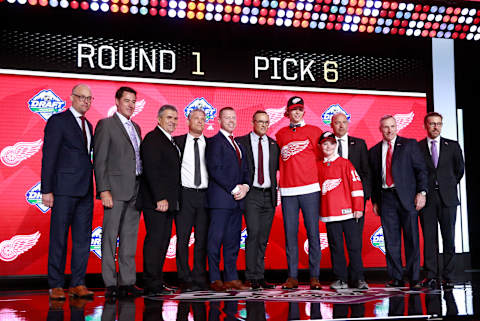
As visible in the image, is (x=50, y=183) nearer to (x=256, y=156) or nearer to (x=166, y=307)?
(x=166, y=307)

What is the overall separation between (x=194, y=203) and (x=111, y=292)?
104 centimetres

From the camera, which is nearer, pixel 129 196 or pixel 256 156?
pixel 129 196

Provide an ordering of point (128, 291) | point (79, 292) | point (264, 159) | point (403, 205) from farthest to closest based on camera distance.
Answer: point (403, 205)
point (264, 159)
point (128, 291)
point (79, 292)

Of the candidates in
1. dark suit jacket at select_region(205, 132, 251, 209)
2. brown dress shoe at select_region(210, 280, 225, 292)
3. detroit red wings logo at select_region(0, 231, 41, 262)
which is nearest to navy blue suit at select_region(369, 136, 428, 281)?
dark suit jacket at select_region(205, 132, 251, 209)

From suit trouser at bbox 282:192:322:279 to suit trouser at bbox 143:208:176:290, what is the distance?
1080 mm

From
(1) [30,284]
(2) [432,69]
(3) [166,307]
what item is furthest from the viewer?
(2) [432,69]

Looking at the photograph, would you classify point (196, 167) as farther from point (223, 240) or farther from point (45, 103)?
point (45, 103)

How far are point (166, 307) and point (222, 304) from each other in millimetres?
365

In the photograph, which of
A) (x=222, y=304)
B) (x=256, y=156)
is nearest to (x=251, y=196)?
(x=256, y=156)

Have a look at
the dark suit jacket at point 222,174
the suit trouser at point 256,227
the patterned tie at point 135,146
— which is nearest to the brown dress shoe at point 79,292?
the patterned tie at point 135,146

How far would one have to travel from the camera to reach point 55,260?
4.08 meters

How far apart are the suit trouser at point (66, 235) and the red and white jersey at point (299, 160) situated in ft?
5.60

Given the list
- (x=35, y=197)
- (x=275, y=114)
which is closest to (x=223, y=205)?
(x=275, y=114)

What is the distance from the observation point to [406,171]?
505 centimetres
